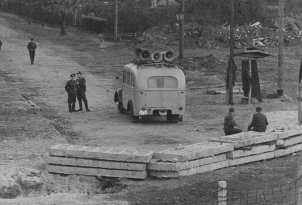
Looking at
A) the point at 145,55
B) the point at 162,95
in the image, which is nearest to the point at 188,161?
the point at 162,95

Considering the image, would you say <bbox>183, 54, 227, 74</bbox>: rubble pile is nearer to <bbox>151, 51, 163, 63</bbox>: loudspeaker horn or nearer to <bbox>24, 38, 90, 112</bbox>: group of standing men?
<bbox>24, 38, 90, 112</bbox>: group of standing men

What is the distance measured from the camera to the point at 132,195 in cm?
1820

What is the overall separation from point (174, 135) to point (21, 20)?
54.2 metres

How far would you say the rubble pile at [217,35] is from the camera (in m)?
54.8

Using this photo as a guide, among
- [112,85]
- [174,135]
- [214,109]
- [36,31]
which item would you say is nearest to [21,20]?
[36,31]

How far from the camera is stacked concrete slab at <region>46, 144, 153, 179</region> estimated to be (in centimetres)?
1933

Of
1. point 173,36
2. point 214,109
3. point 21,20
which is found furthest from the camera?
point 21,20

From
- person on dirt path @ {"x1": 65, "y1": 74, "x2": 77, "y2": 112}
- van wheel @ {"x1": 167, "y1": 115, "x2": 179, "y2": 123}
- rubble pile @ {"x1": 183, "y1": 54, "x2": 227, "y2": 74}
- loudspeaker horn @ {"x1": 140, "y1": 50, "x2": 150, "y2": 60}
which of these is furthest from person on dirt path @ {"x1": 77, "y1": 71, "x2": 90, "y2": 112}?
rubble pile @ {"x1": 183, "y1": 54, "x2": 227, "y2": 74}

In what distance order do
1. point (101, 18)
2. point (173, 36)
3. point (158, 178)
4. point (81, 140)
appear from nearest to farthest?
point (158, 178) → point (81, 140) → point (173, 36) → point (101, 18)

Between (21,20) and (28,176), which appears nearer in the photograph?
(28,176)

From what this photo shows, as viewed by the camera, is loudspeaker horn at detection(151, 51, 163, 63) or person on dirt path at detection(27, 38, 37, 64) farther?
person on dirt path at detection(27, 38, 37, 64)

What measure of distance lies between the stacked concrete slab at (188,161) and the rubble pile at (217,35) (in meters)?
33.6

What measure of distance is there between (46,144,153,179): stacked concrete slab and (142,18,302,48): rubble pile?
34.9 m

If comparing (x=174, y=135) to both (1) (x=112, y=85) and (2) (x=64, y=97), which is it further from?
(1) (x=112, y=85)
